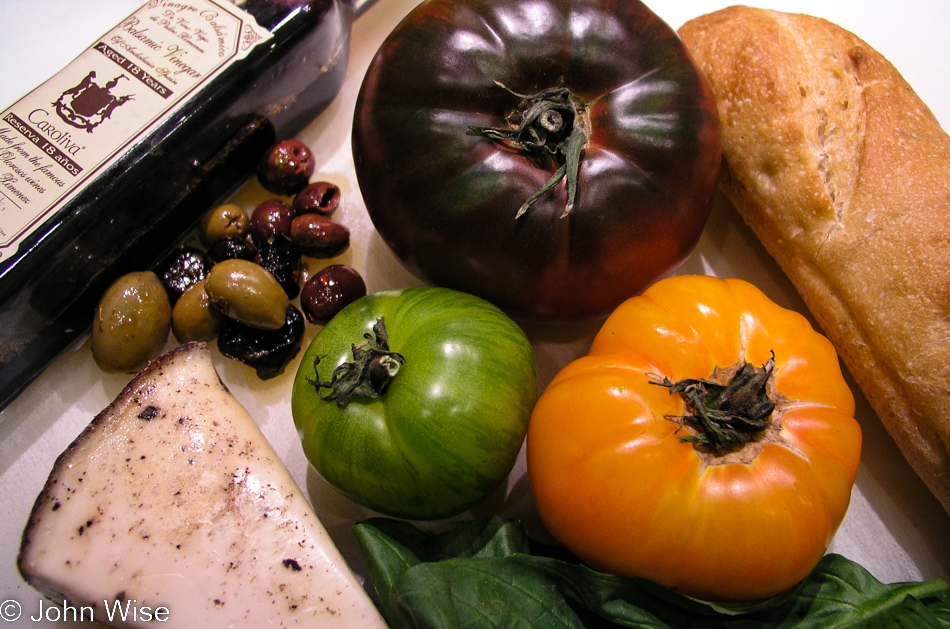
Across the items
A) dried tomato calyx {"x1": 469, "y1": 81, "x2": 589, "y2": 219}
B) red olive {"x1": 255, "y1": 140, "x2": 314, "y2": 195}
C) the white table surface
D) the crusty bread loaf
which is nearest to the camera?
dried tomato calyx {"x1": 469, "y1": 81, "x2": 589, "y2": 219}

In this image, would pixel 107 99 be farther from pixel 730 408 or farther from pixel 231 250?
pixel 730 408

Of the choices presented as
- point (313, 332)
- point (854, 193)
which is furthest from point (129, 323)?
point (854, 193)

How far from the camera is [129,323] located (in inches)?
43.2

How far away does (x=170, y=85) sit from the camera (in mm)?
1164

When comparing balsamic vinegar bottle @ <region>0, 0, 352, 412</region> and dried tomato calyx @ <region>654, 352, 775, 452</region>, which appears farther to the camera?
balsamic vinegar bottle @ <region>0, 0, 352, 412</region>

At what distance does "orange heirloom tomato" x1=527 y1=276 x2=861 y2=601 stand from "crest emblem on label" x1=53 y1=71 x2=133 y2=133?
37.0 inches

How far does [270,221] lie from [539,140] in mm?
564

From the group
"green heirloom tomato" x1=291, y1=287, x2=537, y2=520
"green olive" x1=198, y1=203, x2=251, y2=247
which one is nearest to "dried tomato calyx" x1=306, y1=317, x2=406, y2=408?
"green heirloom tomato" x1=291, y1=287, x2=537, y2=520

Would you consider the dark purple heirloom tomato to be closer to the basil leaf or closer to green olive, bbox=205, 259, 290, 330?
green olive, bbox=205, 259, 290, 330

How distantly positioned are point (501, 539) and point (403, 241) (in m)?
0.50

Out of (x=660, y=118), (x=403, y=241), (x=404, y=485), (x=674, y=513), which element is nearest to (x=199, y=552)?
(x=404, y=485)

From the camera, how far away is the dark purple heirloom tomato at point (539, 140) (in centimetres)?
96

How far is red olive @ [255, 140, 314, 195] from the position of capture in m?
1.24

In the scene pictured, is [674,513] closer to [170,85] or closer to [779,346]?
[779,346]
